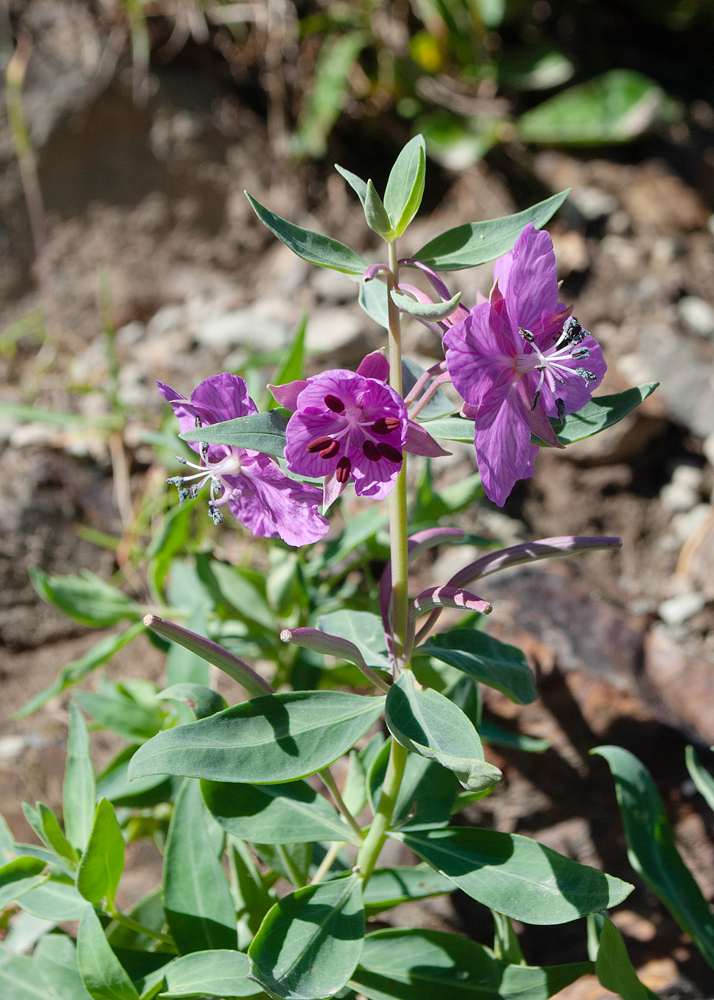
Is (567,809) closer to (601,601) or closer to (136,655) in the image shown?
(601,601)

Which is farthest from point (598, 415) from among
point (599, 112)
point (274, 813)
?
point (599, 112)

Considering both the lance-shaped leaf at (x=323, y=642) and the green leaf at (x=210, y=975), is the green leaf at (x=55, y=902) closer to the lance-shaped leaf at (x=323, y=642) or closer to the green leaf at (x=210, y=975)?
the green leaf at (x=210, y=975)

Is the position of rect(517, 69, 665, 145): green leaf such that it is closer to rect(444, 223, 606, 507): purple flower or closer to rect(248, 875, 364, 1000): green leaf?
rect(444, 223, 606, 507): purple flower

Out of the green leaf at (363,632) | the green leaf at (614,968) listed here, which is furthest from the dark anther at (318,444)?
the green leaf at (614,968)

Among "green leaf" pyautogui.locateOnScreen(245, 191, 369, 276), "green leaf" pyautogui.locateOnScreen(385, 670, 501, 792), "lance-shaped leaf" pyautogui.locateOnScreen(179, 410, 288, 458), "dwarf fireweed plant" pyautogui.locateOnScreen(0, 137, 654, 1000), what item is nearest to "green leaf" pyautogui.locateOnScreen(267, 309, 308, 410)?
"dwarf fireweed plant" pyautogui.locateOnScreen(0, 137, 654, 1000)

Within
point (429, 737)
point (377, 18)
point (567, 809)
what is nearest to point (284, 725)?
point (429, 737)

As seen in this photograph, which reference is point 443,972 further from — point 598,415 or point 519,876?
point 598,415
